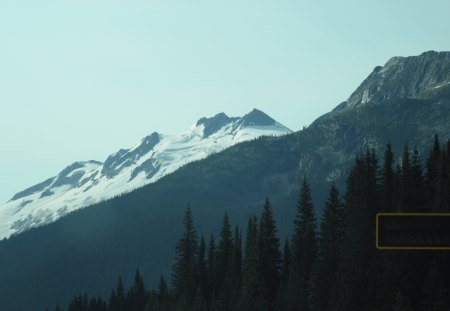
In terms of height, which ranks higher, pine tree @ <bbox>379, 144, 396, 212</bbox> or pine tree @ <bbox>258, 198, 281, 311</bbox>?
pine tree @ <bbox>379, 144, 396, 212</bbox>

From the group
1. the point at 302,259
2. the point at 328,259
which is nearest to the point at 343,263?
the point at 328,259

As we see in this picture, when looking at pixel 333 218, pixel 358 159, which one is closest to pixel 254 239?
pixel 333 218

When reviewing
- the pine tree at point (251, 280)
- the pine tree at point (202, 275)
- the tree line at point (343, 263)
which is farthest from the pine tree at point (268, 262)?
the pine tree at point (202, 275)

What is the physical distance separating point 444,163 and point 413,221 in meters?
68.6

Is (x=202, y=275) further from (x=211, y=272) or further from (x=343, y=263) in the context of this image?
(x=343, y=263)

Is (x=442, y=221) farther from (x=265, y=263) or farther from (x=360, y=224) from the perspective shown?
(x=265, y=263)

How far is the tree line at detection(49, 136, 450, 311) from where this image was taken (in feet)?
208

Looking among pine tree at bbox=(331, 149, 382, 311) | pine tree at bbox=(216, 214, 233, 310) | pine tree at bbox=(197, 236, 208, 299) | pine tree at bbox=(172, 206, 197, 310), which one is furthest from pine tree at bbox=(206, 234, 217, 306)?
pine tree at bbox=(331, 149, 382, 311)

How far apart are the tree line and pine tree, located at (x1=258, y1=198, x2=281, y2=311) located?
13 centimetres

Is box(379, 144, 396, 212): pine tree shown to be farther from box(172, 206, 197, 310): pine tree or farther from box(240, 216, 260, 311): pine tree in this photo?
box(172, 206, 197, 310): pine tree

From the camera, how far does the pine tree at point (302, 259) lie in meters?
84.8

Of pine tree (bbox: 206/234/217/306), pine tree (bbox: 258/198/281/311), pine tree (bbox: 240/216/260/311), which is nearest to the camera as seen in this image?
pine tree (bbox: 240/216/260/311)

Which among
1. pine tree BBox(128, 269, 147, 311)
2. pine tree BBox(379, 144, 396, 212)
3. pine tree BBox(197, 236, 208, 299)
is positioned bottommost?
pine tree BBox(128, 269, 147, 311)

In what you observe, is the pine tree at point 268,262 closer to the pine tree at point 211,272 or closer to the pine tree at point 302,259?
the pine tree at point 302,259
